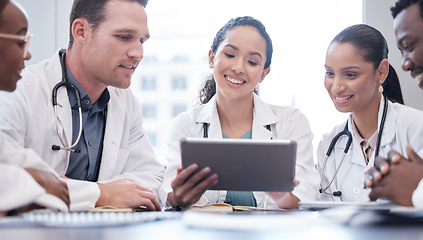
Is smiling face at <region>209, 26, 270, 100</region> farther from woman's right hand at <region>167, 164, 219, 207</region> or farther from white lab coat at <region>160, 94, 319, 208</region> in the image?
woman's right hand at <region>167, 164, 219, 207</region>

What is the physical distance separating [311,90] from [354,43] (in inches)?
27.1

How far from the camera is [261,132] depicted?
1864 mm

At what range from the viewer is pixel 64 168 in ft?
5.32

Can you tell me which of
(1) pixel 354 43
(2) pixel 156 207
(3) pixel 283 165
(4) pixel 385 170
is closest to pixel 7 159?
(2) pixel 156 207

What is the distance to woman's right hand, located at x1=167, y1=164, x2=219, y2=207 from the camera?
1.31 meters

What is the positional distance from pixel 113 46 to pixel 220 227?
1.22 meters

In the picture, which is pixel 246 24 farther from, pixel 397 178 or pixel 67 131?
pixel 397 178

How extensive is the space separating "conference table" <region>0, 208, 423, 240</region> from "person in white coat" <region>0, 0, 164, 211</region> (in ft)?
2.15

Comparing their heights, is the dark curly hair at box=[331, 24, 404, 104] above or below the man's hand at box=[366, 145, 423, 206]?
above

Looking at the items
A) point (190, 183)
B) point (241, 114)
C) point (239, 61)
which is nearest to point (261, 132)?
point (241, 114)

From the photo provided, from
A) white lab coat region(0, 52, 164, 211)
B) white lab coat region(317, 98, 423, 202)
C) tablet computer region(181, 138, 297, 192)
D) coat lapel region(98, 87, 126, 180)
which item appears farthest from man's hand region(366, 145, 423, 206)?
coat lapel region(98, 87, 126, 180)

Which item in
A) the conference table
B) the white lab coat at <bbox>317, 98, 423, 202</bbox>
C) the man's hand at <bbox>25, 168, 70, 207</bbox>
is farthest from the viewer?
the white lab coat at <bbox>317, 98, 423, 202</bbox>

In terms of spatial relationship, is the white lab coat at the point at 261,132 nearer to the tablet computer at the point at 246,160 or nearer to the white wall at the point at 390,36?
the tablet computer at the point at 246,160

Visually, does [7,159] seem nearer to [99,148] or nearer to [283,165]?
[99,148]
